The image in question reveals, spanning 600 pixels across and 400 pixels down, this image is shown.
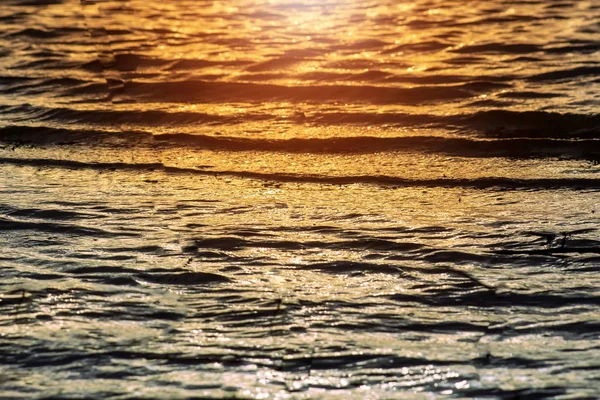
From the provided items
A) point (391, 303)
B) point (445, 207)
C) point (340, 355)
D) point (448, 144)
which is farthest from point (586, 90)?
point (340, 355)

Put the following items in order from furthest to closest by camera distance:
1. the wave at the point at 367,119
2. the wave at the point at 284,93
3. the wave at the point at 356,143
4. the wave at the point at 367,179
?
the wave at the point at 284,93, the wave at the point at 367,119, the wave at the point at 356,143, the wave at the point at 367,179

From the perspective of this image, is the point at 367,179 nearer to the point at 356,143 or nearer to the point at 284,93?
the point at 356,143

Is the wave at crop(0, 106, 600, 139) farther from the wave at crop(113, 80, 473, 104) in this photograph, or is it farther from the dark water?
the wave at crop(113, 80, 473, 104)

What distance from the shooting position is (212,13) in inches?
639

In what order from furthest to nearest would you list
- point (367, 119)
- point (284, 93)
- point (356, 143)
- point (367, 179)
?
point (284, 93), point (367, 119), point (356, 143), point (367, 179)

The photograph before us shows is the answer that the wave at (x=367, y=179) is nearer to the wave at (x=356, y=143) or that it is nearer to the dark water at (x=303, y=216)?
the dark water at (x=303, y=216)

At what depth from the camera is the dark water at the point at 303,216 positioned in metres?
4.04

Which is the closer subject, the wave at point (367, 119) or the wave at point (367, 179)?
the wave at point (367, 179)

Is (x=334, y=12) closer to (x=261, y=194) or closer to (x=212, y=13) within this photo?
(x=212, y=13)

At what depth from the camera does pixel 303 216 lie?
6293 millimetres

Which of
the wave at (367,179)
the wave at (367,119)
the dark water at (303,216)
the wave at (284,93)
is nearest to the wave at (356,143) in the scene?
the dark water at (303,216)

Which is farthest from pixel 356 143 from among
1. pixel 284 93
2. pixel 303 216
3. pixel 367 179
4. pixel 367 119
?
pixel 303 216

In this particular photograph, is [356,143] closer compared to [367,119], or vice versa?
[356,143]

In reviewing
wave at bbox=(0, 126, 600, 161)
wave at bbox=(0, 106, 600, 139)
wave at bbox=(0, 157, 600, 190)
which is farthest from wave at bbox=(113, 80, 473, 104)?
wave at bbox=(0, 157, 600, 190)
